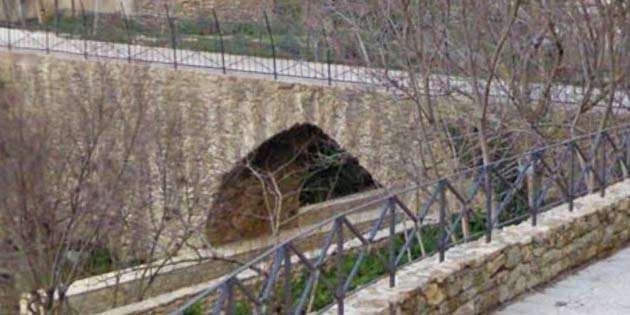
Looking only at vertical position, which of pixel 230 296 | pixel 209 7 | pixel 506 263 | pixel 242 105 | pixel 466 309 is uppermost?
pixel 230 296

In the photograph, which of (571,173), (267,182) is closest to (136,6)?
(267,182)

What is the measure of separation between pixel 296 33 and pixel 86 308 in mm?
6800

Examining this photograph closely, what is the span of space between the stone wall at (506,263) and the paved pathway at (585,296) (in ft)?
0.28

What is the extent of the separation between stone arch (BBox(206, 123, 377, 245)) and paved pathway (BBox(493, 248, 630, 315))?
9748 millimetres

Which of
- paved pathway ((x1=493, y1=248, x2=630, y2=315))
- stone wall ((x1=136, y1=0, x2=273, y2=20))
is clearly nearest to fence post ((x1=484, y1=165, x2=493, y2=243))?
paved pathway ((x1=493, y1=248, x2=630, y2=315))

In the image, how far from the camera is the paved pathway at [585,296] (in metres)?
6.57

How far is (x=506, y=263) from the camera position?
663 cm

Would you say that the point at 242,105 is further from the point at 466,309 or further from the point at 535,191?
the point at 466,309

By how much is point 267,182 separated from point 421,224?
11249 millimetres

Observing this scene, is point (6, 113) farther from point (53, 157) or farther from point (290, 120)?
point (290, 120)

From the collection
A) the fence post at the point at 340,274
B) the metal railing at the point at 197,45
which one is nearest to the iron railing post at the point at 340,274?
the fence post at the point at 340,274

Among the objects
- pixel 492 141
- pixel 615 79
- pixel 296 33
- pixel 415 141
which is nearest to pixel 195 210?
pixel 296 33

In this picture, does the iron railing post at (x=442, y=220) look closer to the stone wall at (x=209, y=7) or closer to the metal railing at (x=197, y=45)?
the metal railing at (x=197, y=45)

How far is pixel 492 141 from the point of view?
12180mm
